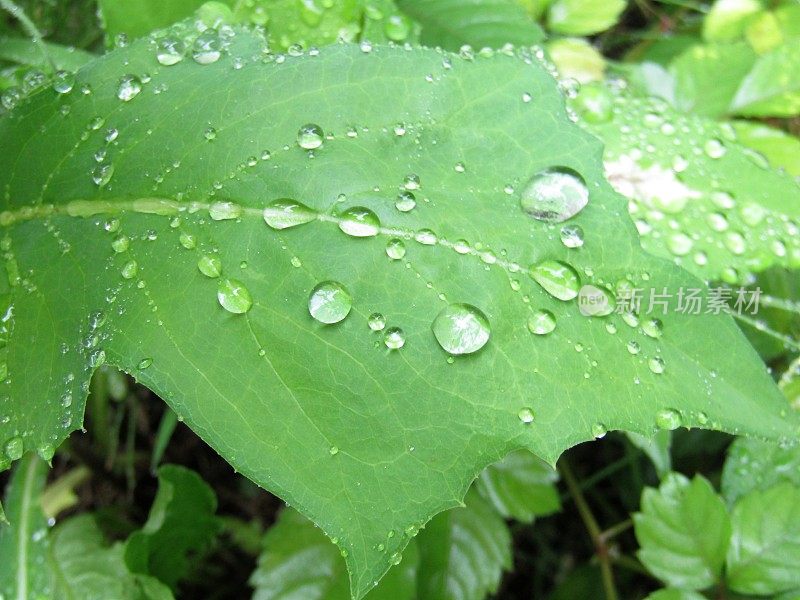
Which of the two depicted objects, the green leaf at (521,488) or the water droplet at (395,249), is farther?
the green leaf at (521,488)

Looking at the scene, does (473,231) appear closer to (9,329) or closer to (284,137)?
(284,137)

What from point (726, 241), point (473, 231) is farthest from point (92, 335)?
point (726, 241)

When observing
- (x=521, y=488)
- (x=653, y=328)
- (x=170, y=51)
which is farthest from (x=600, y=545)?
(x=170, y=51)

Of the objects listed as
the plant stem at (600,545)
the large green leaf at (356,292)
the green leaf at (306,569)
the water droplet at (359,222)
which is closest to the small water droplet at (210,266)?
the large green leaf at (356,292)

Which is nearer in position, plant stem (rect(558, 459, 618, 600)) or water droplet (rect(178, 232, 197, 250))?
water droplet (rect(178, 232, 197, 250))

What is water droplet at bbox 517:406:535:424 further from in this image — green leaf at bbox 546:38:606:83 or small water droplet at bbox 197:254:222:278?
green leaf at bbox 546:38:606:83

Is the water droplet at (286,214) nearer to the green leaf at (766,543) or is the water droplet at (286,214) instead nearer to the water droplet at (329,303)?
the water droplet at (329,303)

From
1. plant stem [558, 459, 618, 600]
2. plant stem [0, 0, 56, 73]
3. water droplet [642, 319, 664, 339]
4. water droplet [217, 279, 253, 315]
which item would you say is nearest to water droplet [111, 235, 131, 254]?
water droplet [217, 279, 253, 315]
